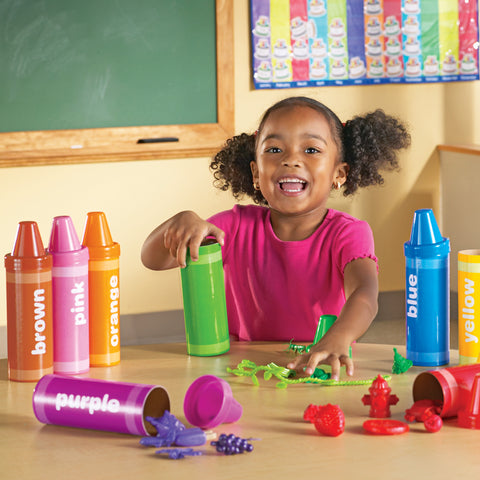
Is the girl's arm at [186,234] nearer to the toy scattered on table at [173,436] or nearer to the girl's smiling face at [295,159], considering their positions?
the girl's smiling face at [295,159]

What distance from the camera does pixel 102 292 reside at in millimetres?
1164

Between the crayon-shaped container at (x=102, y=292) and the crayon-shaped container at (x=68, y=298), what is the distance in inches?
1.0

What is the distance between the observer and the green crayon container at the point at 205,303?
1.21 m

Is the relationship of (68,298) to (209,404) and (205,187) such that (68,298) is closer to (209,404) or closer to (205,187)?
(209,404)

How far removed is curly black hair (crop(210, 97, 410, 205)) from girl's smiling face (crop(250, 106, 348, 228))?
3 cm

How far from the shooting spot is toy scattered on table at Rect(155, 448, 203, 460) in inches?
32.6

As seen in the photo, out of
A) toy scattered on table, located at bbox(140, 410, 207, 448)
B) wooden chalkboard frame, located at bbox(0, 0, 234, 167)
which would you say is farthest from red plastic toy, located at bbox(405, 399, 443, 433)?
wooden chalkboard frame, located at bbox(0, 0, 234, 167)

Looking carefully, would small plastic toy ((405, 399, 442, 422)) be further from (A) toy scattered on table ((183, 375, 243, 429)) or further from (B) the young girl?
(B) the young girl

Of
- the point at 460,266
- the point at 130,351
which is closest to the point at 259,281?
the point at 130,351

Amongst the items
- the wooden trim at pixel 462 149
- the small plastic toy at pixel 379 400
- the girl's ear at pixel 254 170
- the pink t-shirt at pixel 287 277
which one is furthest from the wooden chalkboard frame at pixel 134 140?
the small plastic toy at pixel 379 400

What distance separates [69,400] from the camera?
93cm

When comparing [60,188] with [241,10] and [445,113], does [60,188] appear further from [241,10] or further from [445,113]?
[445,113]

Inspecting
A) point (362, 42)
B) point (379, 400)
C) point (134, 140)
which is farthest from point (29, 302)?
point (362, 42)

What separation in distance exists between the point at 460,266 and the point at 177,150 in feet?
8.06
